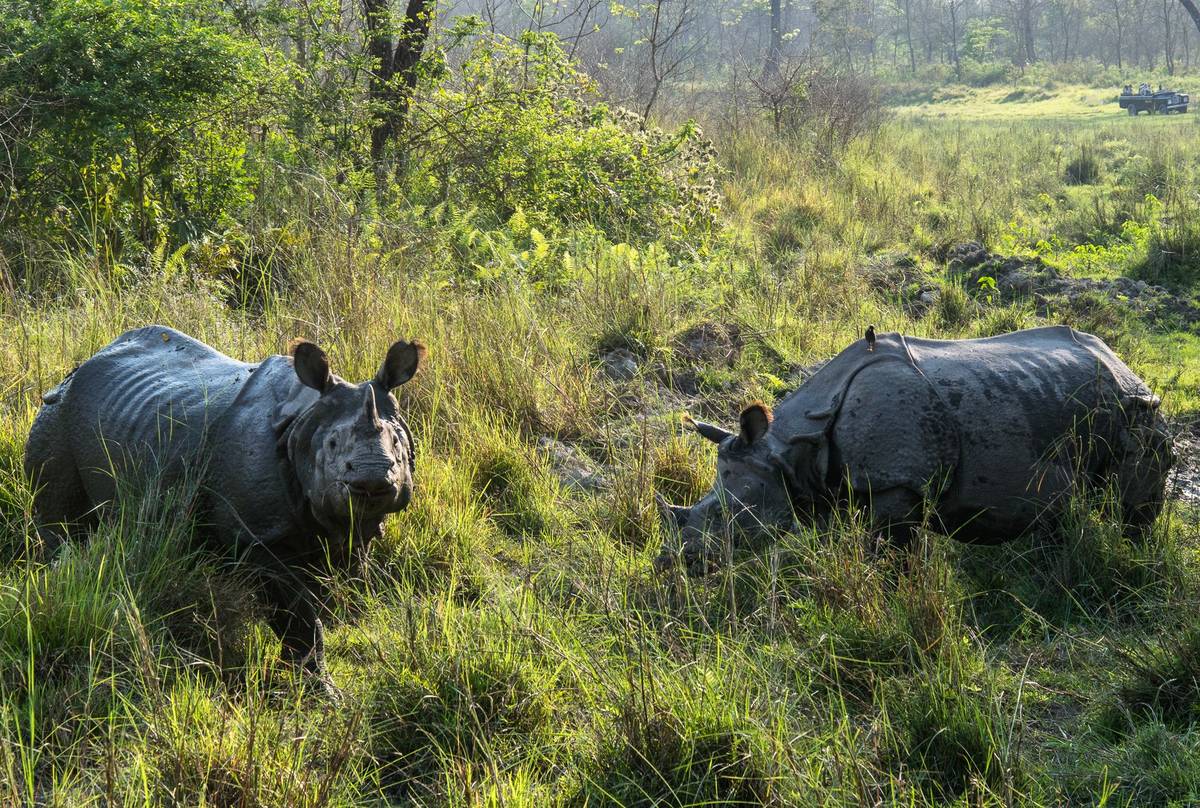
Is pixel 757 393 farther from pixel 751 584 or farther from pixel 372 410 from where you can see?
pixel 372 410

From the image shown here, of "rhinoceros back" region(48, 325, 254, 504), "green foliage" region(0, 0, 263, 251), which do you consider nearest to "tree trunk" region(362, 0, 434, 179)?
"green foliage" region(0, 0, 263, 251)

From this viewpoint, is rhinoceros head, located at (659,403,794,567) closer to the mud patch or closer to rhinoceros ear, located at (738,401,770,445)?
rhinoceros ear, located at (738,401,770,445)

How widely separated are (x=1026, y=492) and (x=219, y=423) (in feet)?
9.65

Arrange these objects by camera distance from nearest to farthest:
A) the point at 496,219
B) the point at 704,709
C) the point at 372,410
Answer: the point at 704,709, the point at 372,410, the point at 496,219

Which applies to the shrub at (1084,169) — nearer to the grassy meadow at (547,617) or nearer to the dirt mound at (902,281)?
the dirt mound at (902,281)

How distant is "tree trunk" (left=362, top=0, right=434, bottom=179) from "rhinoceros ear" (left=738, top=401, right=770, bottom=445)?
221 inches

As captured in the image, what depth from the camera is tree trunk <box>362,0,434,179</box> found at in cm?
940

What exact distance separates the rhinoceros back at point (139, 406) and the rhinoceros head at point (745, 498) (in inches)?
65.5

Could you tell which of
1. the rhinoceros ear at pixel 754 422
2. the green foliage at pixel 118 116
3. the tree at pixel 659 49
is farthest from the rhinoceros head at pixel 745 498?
the tree at pixel 659 49

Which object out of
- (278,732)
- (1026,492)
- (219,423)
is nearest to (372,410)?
(219,423)

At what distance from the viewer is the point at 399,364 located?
140 inches

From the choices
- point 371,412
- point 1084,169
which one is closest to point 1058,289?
point 371,412

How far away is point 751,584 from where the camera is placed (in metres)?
4.25

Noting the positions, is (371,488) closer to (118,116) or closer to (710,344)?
(710,344)
